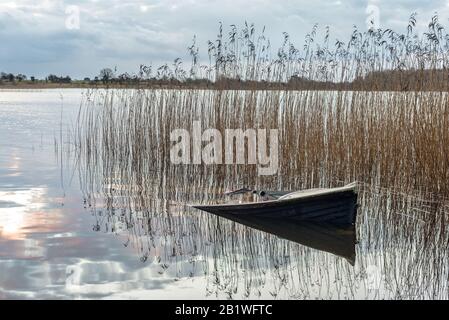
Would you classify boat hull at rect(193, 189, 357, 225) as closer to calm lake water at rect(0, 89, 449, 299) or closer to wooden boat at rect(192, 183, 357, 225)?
wooden boat at rect(192, 183, 357, 225)

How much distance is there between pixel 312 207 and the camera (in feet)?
20.3

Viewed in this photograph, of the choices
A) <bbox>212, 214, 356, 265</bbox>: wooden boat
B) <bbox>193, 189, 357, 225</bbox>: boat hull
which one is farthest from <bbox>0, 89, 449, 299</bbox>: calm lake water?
<bbox>193, 189, 357, 225</bbox>: boat hull

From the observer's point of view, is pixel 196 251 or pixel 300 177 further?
pixel 300 177

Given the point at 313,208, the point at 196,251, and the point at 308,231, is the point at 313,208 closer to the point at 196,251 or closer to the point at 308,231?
the point at 308,231

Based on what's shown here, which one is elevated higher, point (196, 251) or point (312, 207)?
point (312, 207)

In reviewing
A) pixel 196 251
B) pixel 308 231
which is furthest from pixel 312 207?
pixel 196 251

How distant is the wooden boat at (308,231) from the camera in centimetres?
589

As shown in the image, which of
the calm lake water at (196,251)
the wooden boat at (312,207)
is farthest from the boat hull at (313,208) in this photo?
the calm lake water at (196,251)

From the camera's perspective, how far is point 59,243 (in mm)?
5727

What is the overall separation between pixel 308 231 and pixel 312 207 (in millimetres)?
237

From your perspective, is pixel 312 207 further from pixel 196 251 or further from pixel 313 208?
pixel 196 251

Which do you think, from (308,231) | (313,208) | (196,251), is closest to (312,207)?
(313,208)
